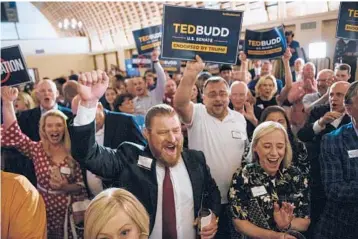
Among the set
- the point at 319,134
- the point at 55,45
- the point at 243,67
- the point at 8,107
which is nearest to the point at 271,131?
the point at 319,134

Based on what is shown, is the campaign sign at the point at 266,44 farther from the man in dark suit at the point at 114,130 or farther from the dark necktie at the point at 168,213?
the dark necktie at the point at 168,213

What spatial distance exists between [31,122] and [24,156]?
1.86 ft

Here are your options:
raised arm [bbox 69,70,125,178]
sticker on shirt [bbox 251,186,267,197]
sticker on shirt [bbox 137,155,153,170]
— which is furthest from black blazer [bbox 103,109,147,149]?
sticker on shirt [bbox 251,186,267,197]

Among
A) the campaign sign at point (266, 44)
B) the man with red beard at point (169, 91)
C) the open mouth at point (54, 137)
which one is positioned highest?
the campaign sign at point (266, 44)

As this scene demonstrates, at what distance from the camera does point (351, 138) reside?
2430 mm

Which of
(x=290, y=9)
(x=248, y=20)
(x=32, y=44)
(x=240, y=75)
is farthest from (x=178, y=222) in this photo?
(x=32, y=44)

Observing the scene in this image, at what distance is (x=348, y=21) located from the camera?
448cm

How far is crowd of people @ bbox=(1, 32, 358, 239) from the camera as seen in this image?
161 cm

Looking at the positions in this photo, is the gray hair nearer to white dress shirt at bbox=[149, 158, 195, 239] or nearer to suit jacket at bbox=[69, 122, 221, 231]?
suit jacket at bbox=[69, 122, 221, 231]

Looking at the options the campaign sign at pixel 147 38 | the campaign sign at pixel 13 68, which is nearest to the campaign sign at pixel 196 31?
the campaign sign at pixel 13 68

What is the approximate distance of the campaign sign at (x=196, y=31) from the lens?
3.10m

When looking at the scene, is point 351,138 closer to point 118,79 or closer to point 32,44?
point 118,79

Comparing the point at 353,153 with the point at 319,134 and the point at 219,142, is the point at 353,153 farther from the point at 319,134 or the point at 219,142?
the point at 219,142

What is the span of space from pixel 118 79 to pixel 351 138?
6.26 metres
